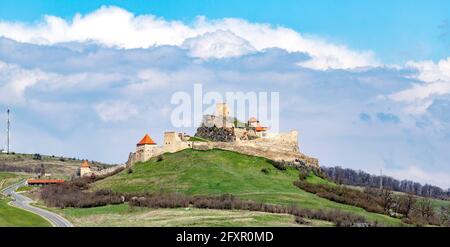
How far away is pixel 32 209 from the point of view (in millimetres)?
112938

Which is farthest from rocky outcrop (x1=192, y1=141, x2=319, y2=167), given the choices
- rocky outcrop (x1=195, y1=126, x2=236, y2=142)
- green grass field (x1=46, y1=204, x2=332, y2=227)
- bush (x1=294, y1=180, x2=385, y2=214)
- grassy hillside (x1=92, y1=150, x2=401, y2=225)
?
green grass field (x1=46, y1=204, x2=332, y2=227)

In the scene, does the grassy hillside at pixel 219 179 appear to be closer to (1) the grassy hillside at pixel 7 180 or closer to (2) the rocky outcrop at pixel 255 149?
(2) the rocky outcrop at pixel 255 149

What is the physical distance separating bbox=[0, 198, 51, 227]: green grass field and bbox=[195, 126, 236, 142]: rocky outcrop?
164 ft

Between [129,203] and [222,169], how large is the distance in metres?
23.9

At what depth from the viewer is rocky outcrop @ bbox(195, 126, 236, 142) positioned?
488 ft

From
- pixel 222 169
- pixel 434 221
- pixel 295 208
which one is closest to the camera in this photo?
pixel 295 208

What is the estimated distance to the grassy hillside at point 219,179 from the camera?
112956mm

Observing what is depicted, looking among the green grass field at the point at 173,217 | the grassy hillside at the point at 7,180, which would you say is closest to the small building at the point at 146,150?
the green grass field at the point at 173,217

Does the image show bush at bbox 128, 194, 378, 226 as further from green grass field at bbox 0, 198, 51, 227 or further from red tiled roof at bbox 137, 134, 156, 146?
red tiled roof at bbox 137, 134, 156, 146

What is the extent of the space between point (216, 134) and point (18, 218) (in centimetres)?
6143

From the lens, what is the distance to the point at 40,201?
426 feet

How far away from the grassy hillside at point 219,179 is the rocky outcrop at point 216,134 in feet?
31.8
